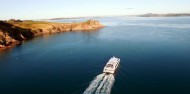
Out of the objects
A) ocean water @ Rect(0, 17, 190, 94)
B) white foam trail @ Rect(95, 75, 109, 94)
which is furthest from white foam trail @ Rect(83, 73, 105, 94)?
white foam trail @ Rect(95, 75, 109, 94)

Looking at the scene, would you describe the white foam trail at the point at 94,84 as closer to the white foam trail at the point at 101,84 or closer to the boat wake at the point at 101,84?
the boat wake at the point at 101,84

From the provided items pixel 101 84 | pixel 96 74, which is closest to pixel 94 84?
pixel 101 84

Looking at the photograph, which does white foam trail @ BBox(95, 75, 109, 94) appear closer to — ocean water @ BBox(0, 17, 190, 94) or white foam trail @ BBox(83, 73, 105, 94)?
ocean water @ BBox(0, 17, 190, 94)

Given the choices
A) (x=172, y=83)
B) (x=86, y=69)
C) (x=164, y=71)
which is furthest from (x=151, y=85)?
(x=86, y=69)

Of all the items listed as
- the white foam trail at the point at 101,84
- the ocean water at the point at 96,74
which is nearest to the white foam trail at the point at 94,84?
the ocean water at the point at 96,74

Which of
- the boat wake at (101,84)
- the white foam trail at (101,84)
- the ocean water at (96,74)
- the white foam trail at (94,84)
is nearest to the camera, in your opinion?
the white foam trail at (101,84)

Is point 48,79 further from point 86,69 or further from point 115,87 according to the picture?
point 115,87

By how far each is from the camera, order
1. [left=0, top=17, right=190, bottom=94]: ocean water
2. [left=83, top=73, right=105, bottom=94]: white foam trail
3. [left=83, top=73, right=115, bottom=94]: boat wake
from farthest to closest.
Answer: [left=0, top=17, right=190, bottom=94]: ocean water → [left=83, top=73, right=105, bottom=94]: white foam trail → [left=83, top=73, right=115, bottom=94]: boat wake

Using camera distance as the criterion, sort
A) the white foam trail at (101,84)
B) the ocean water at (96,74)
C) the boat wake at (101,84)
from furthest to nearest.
Result: 1. the ocean water at (96,74)
2. the boat wake at (101,84)
3. the white foam trail at (101,84)
